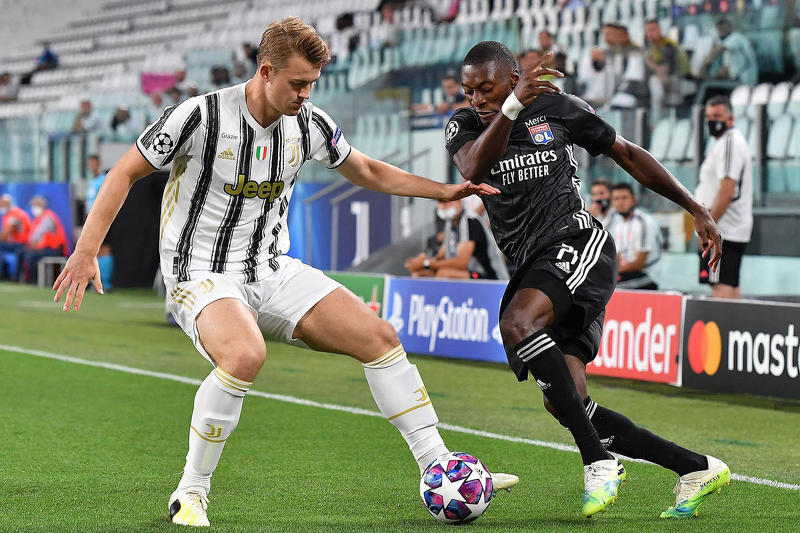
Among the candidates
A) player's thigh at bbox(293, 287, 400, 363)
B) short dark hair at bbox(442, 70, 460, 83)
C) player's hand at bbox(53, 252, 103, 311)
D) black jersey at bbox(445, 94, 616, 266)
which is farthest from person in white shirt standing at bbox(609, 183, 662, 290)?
player's hand at bbox(53, 252, 103, 311)

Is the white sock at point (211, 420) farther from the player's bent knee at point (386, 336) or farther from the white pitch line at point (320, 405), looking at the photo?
the white pitch line at point (320, 405)

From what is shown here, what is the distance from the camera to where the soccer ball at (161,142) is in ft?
15.0

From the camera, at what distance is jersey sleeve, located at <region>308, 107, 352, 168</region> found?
5.02m

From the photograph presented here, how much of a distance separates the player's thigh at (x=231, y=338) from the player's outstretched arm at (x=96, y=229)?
416mm

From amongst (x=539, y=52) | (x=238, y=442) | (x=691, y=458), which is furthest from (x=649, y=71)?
(x=691, y=458)

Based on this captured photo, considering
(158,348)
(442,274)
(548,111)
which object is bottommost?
(158,348)

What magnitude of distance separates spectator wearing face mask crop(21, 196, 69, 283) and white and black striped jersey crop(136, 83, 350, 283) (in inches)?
699

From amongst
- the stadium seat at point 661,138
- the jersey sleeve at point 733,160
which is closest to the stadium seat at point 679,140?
the stadium seat at point 661,138

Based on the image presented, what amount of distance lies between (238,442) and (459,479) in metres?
2.39

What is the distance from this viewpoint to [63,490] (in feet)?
17.5

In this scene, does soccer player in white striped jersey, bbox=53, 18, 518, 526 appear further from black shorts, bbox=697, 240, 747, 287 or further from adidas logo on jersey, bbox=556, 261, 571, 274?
black shorts, bbox=697, 240, 747, 287

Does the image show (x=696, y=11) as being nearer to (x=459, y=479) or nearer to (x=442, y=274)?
(x=442, y=274)

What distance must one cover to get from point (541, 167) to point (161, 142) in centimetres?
154

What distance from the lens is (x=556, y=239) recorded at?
16.5ft
